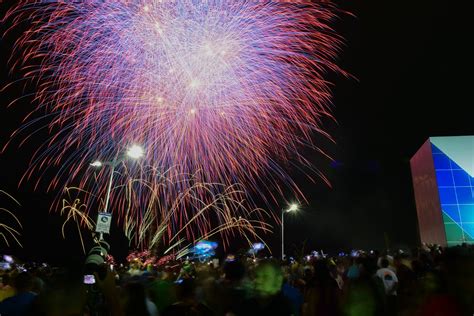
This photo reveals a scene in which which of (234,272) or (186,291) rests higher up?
(234,272)

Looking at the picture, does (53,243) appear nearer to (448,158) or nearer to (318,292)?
(448,158)

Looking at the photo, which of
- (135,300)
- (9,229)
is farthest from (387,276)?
(9,229)

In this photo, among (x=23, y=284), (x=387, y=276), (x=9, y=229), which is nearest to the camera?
(x=23, y=284)

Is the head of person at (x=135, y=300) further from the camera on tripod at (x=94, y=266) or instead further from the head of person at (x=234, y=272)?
the camera on tripod at (x=94, y=266)

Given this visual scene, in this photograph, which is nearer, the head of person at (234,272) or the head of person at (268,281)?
the head of person at (268,281)

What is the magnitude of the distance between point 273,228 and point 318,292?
3007 inches

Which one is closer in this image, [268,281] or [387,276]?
[268,281]

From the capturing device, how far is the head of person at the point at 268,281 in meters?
4.62

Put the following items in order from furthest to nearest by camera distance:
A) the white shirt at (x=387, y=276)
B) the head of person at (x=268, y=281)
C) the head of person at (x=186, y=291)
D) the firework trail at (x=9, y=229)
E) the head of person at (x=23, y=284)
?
the firework trail at (x=9, y=229)
the white shirt at (x=387, y=276)
the head of person at (x=23, y=284)
the head of person at (x=268, y=281)
the head of person at (x=186, y=291)

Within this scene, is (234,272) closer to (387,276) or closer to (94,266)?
(94,266)

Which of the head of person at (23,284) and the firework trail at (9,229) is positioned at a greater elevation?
the firework trail at (9,229)

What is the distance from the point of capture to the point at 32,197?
44.2 meters

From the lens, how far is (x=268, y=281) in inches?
185

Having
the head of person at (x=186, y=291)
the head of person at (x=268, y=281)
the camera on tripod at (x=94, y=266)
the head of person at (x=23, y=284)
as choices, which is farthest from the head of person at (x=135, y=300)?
the camera on tripod at (x=94, y=266)
